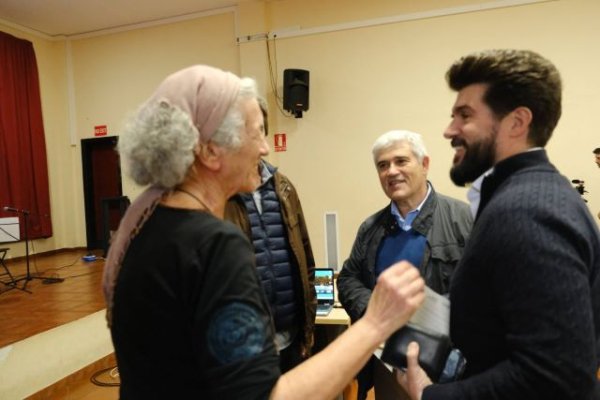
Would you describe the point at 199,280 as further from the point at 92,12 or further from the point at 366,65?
the point at 92,12

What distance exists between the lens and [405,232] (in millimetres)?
1829

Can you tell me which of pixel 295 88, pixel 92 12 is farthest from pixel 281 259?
pixel 92 12

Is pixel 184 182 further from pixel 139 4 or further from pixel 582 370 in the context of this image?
pixel 139 4

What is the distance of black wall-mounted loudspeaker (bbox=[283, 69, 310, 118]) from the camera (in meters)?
4.95

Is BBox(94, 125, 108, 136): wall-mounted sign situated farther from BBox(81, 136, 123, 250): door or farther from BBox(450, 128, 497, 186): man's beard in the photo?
BBox(450, 128, 497, 186): man's beard

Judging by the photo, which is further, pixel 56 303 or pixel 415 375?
pixel 56 303

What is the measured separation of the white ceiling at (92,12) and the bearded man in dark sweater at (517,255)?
205 inches

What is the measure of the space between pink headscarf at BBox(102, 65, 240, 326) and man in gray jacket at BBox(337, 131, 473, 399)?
1.10 metres

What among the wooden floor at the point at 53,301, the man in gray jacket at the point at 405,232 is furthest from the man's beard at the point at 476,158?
the wooden floor at the point at 53,301

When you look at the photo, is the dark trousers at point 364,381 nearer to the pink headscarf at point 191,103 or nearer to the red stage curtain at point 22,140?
the pink headscarf at point 191,103

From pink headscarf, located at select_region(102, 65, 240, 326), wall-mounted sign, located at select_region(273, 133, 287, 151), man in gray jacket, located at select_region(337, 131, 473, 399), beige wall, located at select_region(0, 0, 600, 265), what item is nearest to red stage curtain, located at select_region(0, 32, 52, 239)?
beige wall, located at select_region(0, 0, 600, 265)

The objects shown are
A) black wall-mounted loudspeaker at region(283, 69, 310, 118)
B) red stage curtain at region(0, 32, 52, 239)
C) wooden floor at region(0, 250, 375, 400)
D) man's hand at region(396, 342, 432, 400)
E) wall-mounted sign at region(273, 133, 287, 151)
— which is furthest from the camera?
red stage curtain at region(0, 32, 52, 239)

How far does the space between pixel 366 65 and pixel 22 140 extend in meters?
5.08

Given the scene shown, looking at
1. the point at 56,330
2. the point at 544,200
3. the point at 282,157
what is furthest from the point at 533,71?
the point at 282,157
